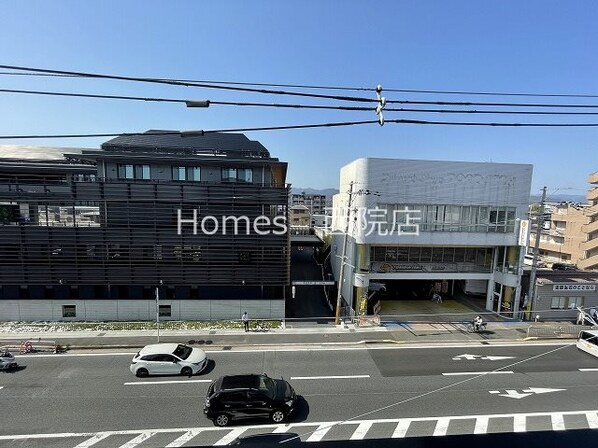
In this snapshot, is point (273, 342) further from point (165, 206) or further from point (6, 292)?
point (6, 292)

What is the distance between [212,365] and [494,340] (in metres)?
18.0

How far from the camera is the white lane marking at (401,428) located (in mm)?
11188

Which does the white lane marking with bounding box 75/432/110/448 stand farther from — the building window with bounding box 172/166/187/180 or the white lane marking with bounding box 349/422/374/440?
the building window with bounding box 172/166/187/180

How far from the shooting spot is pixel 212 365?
17.0 metres

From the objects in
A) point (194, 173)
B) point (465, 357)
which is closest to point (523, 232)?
point (465, 357)

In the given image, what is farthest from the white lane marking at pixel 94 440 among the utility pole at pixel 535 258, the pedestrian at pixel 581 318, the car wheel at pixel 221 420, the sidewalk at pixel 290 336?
the pedestrian at pixel 581 318

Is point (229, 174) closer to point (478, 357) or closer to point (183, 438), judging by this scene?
point (183, 438)

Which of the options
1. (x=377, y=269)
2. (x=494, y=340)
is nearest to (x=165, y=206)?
(x=377, y=269)

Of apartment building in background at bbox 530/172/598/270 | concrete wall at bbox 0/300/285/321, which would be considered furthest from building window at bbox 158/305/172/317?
apartment building in background at bbox 530/172/598/270

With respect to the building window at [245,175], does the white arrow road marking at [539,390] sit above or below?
below

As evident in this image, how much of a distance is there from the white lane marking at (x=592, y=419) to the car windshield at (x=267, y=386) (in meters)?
11.8

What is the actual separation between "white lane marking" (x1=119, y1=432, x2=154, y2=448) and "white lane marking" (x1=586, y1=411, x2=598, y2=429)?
1615 centimetres

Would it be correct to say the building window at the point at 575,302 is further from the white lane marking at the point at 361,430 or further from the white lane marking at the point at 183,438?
the white lane marking at the point at 183,438

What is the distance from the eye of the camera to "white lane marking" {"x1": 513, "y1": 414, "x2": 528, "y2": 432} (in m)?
11.5
